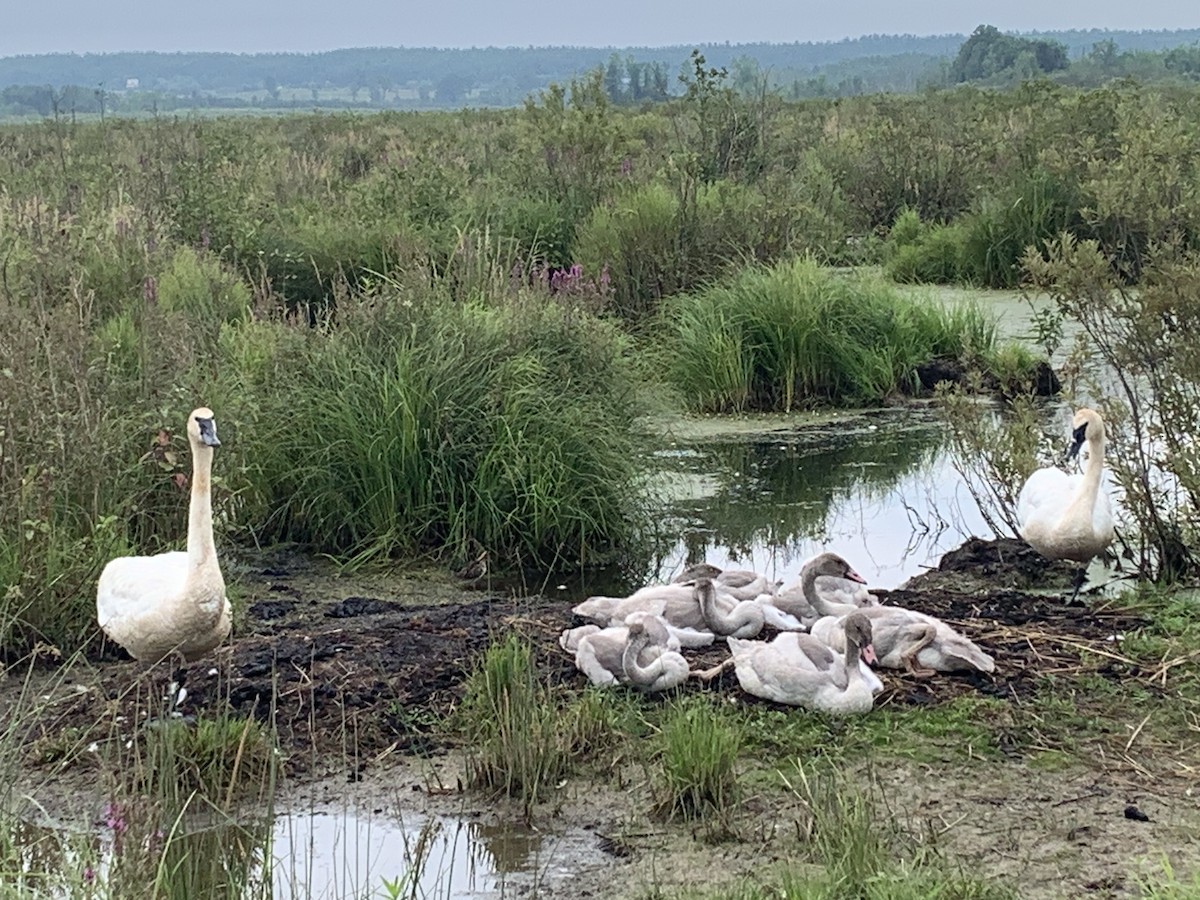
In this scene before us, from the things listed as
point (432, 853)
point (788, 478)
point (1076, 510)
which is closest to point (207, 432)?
point (432, 853)

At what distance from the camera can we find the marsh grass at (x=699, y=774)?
5555mm

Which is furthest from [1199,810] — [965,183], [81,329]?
[965,183]

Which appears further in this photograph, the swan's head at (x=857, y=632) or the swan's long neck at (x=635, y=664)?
the swan's long neck at (x=635, y=664)

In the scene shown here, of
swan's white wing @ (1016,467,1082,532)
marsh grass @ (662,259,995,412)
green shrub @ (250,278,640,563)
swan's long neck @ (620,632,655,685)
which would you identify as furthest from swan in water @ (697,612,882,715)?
marsh grass @ (662,259,995,412)

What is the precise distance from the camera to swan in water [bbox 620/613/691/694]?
6504mm

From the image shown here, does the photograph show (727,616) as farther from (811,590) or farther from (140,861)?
(140,861)

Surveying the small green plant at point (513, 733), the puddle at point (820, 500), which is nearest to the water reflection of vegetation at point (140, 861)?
the small green plant at point (513, 733)

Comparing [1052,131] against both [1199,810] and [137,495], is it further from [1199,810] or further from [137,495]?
[1199,810]

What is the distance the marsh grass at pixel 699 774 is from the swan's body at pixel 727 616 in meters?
1.34

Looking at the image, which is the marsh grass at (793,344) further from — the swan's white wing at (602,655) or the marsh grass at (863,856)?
the marsh grass at (863,856)

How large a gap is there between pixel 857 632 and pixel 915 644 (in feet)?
1.31

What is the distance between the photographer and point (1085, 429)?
8211 millimetres

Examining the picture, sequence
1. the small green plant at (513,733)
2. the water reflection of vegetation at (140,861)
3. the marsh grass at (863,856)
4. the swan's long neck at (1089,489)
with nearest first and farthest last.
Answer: the water reflection of vegetation at (140,861) < the marsh grass at (863,856) < the small green plant at (513,733) < the swan's long neck at (1089,489)

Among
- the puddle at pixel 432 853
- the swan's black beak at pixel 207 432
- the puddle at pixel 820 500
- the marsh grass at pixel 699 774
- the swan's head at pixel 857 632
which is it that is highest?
the swan's black beak at pixel 207 432
